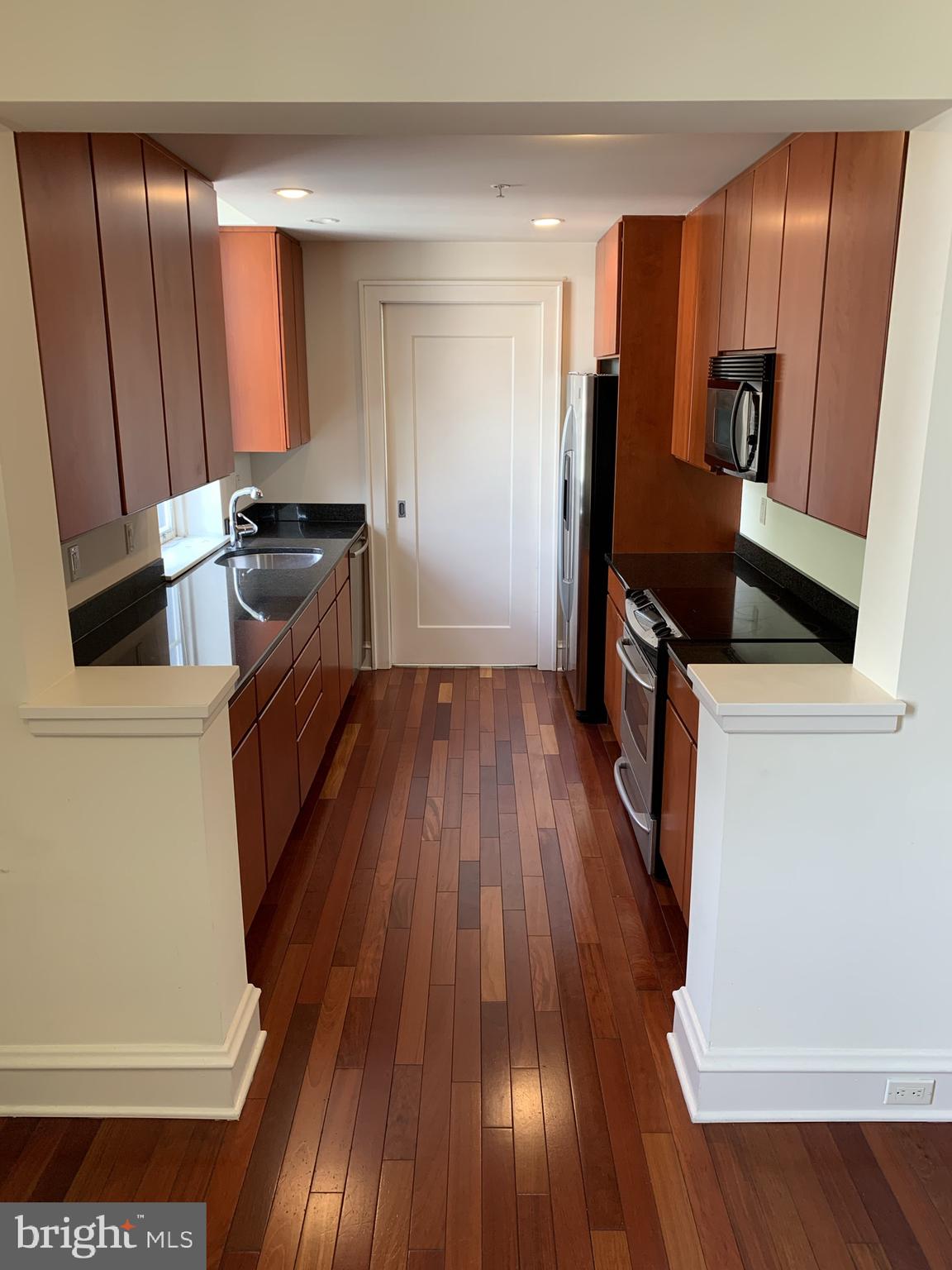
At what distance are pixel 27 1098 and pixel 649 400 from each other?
345cm

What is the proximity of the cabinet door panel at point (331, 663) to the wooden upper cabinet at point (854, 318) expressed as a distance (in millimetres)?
2418

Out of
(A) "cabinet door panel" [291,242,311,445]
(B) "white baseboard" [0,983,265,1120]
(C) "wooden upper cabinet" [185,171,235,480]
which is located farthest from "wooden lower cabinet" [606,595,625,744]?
(B) "white baseboard" [0,983,265,1120]

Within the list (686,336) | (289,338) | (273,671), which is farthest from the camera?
(289,338)

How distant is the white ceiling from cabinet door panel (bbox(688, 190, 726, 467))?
106 mm

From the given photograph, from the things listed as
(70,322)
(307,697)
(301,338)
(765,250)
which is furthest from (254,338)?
(765,250)

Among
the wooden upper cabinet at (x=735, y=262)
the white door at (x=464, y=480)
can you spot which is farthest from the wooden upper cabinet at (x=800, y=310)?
the white door at (x=464, y=480)

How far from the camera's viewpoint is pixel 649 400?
4262 millimetres

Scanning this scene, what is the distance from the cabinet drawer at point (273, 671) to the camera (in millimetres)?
2986

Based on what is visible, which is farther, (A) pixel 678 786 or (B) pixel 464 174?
(B) pixel 464 174

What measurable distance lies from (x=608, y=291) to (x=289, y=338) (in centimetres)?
160

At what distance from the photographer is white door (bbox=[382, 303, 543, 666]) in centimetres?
533

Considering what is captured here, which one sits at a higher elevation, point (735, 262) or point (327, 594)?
point (735, 262)

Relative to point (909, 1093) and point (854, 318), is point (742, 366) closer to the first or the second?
point (854, 318)

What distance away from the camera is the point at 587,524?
448 cm
